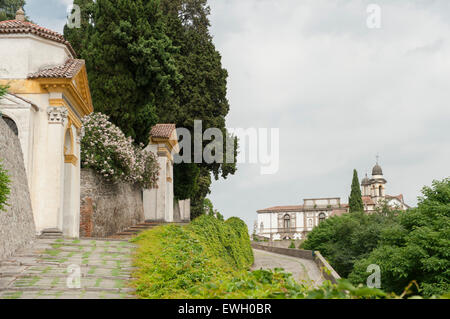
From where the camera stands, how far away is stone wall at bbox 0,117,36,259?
10961 millimetres

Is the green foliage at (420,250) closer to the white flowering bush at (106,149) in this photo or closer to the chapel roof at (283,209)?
the white flowering bush at (106,149)

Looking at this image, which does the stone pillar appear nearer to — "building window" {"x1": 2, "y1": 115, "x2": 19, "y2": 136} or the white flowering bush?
"building window" {"x1": 2, "y1": 115, "x2": 19, "y2": 136}

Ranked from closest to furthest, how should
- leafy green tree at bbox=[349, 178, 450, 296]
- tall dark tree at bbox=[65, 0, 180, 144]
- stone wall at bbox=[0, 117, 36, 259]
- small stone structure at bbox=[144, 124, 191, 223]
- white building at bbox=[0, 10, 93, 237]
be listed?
stone wall at bbox=[0, 117, 36, 259] → white building at bbox=[0, 10, 93, 237] → tall dark tree at bbox=[65, 0, 180, 144] → leafy green tree at bbox=[349, 178, 450, 296] → small stone structure at bbox=[144, 124, 191, 223]

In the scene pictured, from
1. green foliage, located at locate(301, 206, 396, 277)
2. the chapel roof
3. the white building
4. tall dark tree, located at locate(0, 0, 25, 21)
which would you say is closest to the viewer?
the white building

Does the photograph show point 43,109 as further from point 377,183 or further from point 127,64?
point 377,183

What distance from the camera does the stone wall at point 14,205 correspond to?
36.0ft

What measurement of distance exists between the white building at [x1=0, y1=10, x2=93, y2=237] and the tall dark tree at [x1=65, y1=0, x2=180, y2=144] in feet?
19.3

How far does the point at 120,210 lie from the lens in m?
22.1

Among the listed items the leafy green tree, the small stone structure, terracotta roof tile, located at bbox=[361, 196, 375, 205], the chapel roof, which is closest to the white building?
the small stone structure

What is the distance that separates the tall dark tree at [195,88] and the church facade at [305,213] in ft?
220

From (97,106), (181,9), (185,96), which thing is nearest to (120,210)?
(97,106)

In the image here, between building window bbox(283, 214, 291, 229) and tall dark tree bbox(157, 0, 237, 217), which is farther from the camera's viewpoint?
building window bbox(283, 214, 291, 229)

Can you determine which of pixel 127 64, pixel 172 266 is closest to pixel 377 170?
pixel 127 64

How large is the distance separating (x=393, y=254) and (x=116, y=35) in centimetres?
1786
